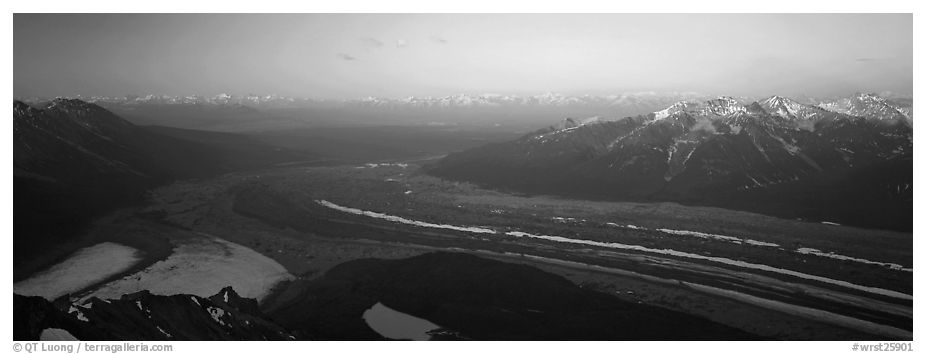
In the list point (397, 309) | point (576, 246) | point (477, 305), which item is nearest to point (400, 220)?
point (576, 246)

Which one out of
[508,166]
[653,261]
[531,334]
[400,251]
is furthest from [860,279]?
[508,166]

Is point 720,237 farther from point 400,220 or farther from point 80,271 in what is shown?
point 80,271

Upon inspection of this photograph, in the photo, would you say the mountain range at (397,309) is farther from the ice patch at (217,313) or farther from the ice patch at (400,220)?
the ice patch at (400,220)

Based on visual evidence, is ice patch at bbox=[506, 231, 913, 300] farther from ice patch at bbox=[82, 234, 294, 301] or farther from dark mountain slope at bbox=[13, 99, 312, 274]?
dark mountain slope at bbox=[13, 99, 312, 274]

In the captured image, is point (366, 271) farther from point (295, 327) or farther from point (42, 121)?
point (42, 121)

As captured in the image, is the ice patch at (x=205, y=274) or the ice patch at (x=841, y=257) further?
the ice patch at (x=841, y=257)

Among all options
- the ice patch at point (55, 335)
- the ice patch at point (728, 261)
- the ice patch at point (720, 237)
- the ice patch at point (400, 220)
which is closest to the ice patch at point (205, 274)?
the ice patch at point (55, 335)
